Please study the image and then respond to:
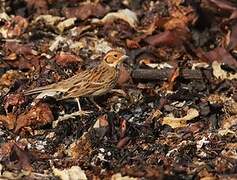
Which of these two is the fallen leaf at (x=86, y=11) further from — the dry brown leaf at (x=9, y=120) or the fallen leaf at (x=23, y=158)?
the fallen leaf at (x=23, y=158)

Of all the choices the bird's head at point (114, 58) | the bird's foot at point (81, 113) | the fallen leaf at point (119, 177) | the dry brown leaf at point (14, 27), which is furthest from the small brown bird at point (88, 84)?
the dry brown leaf at point (14, 27)

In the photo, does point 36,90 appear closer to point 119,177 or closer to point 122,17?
point 119,177

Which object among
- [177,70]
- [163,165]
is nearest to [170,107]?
[177,70]

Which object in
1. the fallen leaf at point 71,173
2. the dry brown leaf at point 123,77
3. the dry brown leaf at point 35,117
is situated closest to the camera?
the fallen leaf at point 71,173

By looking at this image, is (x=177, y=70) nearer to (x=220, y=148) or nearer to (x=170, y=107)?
(x=170, y=107)

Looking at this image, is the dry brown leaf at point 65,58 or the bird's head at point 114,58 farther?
the dry brown leaf at point 65,58

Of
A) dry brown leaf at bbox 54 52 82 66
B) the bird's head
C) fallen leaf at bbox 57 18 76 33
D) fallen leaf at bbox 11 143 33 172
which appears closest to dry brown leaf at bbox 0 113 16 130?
fallen leaf at bbox 11 143 33 172

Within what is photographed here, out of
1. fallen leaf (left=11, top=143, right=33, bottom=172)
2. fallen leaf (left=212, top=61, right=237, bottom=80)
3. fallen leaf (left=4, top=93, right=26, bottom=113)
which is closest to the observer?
fallen leaf (left=11, top=143, right=33, bottom=172)

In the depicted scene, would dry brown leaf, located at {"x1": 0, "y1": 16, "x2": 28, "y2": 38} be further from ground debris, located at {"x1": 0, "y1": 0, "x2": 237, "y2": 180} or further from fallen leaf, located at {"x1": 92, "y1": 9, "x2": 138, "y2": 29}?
fallen leaf, located at {"x1": 92, "y1": 9, "x2": 138, "y2": 29}
